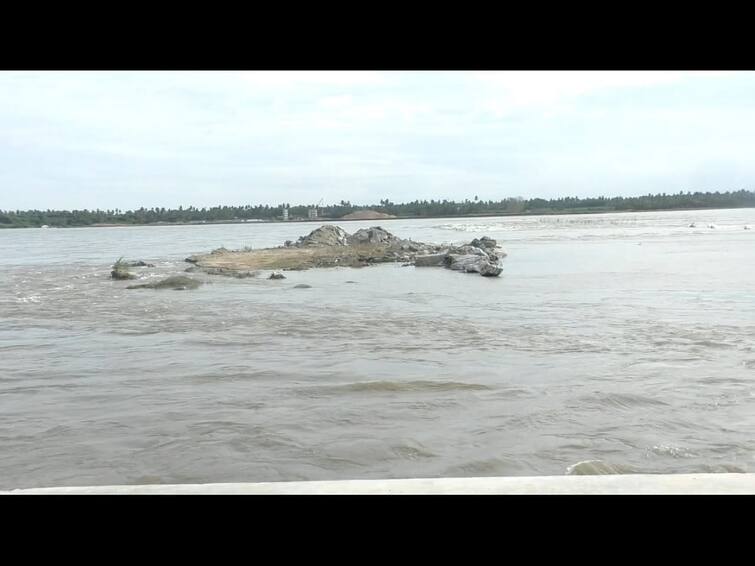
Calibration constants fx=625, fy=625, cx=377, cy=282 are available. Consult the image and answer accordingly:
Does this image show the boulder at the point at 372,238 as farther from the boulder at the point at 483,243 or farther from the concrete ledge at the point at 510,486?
the concrete ledge at the point at 510,486

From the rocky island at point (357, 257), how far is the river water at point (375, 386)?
825cm

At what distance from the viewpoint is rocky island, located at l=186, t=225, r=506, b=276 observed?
26.4 metres

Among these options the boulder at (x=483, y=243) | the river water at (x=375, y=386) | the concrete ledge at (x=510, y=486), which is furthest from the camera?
the boulder at (x=483, y=243)

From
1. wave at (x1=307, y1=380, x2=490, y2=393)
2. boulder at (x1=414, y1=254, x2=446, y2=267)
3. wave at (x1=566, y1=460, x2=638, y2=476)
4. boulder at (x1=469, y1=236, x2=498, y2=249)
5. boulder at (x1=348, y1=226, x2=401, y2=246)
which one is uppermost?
boulder at (x1=348, y1=226, x2=401, y2=246)

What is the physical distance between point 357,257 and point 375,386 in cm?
2192

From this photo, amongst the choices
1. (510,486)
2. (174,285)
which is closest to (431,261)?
(174,285)

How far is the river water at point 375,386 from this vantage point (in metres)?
5.78

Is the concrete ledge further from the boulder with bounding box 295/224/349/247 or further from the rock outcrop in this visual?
the boulder with bounding box 295/224/349/247

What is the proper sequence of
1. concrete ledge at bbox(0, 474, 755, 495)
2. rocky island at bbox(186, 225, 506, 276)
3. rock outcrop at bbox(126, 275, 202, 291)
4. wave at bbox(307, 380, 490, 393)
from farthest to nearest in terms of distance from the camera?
rocky island at bbox(186, 225, 506, 276) < rock outcrop at bbox(126, 275, 202, 291) < wave at bbox(307, 380, 490, 393) < concrete ledge at bbox(0, 474, 755, 495)

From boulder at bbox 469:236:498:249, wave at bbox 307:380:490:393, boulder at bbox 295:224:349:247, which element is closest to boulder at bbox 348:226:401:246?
boulder at bbox 295:224:349:247

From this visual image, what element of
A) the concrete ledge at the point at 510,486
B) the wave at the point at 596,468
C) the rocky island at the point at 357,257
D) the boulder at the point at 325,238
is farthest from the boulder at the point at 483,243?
the concrete ledge at the point at 510,486

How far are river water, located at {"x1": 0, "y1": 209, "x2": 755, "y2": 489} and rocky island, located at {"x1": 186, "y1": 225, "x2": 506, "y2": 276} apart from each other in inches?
325

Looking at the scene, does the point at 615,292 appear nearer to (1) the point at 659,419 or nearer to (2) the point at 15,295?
(1) the point at 659,419

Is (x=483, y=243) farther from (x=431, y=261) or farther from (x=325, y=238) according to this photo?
(x=325, y=238)
